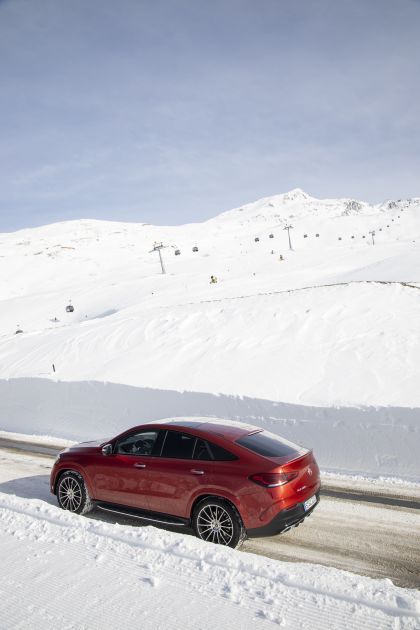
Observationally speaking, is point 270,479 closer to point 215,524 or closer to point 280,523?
point 280,523

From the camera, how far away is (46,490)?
868 centimetres

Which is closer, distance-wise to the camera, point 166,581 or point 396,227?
point 166,581

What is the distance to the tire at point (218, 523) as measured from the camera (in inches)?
226

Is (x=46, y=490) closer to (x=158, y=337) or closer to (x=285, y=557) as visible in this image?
(x=285, y=557)

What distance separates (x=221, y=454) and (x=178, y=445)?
740 millimetres

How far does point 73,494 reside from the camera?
23.8 ft

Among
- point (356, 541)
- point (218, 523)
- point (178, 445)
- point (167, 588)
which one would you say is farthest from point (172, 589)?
point (356, 541)

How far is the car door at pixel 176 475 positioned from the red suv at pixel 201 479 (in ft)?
0.04

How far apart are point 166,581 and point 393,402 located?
6.74 meters

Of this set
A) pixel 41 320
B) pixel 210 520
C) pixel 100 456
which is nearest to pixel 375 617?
pixel 210 520

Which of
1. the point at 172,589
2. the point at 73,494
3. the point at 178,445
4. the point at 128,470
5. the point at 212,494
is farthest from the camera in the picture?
the point at 73,494

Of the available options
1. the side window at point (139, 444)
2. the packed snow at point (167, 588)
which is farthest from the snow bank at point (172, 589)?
the side window at point (139, 444)

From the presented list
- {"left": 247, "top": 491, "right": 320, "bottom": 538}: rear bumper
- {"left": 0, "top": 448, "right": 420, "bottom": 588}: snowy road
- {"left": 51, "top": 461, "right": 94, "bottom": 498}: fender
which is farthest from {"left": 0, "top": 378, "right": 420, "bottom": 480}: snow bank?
{"left": 51, "top": 461, "right": 94, "bottom": 498}: fender

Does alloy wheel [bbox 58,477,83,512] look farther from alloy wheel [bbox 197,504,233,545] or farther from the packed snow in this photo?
alloy wheel [bbox 197,504,233,545]
